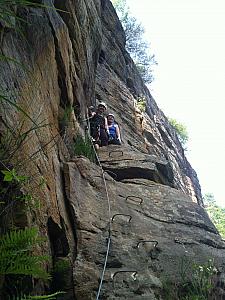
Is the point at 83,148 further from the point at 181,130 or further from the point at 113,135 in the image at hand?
the point at 181,130

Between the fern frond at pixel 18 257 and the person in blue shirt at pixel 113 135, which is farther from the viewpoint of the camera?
the person in blue shirt at pixel 113 135

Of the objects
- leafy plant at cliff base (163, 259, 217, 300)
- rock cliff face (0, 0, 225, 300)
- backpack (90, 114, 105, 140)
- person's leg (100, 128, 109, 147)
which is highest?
backpack (90, 114, 105, 140)

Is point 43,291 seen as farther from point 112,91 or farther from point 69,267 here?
point 112,91

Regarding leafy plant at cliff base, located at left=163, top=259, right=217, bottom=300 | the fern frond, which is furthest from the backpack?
the fern frond

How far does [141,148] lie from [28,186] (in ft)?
29.2

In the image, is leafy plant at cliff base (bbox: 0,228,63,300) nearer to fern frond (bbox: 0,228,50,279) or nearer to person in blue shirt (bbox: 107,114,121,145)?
fern frond (bbox: 0,228,50,279)

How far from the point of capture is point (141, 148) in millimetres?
13180

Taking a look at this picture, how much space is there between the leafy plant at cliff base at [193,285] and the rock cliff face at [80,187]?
0.45 feet

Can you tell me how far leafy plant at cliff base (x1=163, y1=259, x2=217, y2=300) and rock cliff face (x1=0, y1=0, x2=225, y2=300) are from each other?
0.45 feet

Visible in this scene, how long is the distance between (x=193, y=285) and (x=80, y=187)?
6.92 feet

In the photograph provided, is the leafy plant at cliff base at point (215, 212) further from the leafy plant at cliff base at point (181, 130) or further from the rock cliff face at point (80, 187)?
the rock cliff face at point (80, 187)

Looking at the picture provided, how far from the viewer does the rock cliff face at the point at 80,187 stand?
468cm

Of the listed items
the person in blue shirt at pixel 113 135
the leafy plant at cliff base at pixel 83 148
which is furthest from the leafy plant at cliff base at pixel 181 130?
the leafy plant at cliff base at pixel 83 148

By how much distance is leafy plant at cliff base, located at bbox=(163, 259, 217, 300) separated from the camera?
16.4 feet
